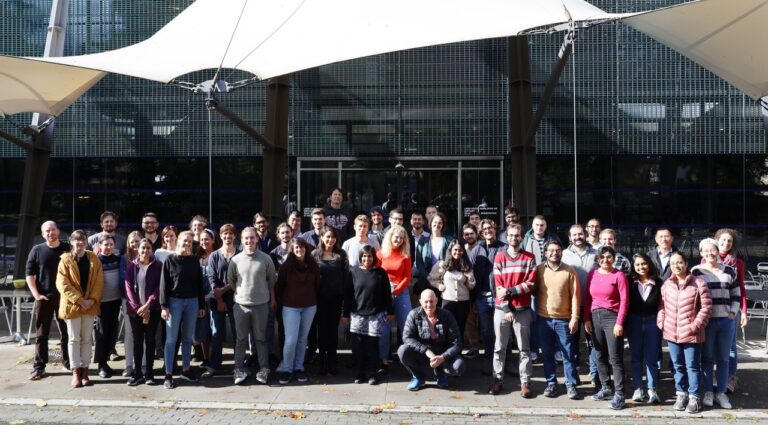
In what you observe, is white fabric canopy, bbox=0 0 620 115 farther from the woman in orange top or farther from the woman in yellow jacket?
the woman in yellow jacket

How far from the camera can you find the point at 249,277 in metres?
7.36

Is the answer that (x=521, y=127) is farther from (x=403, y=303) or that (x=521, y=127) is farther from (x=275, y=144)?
(x=403, y=303)

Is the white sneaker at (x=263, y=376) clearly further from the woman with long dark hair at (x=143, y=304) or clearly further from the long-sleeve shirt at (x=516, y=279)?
the long-sleeve shirt at (x=516, y=279)

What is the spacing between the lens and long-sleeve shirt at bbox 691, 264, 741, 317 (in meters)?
6.59

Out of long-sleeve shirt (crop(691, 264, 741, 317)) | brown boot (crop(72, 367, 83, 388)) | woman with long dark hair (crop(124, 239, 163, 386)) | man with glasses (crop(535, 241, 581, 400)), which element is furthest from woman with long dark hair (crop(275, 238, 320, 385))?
long-sleeve shirt (crop(691, 264, 741, 317))

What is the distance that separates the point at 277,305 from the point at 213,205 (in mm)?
6639

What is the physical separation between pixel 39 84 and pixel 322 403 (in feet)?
21.2

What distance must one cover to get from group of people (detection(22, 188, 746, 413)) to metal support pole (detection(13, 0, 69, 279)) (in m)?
4.59

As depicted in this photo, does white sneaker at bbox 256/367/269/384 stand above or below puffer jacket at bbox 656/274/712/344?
below

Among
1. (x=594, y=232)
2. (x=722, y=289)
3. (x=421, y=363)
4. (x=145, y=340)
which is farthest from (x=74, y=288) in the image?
(x=722, y=289)

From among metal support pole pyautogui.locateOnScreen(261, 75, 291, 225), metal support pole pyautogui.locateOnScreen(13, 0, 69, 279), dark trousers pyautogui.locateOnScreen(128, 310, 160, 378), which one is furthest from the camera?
metal support pole pyautogui.locateOnScreen(13, 0, 69, 279)

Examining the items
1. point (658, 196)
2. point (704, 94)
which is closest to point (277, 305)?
→ point (658, 196)

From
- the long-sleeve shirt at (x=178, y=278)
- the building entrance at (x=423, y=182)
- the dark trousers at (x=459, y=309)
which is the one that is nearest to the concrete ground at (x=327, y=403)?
the dark trousers at (x=459, y=309)

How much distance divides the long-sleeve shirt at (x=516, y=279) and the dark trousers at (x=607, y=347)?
2.30ft
